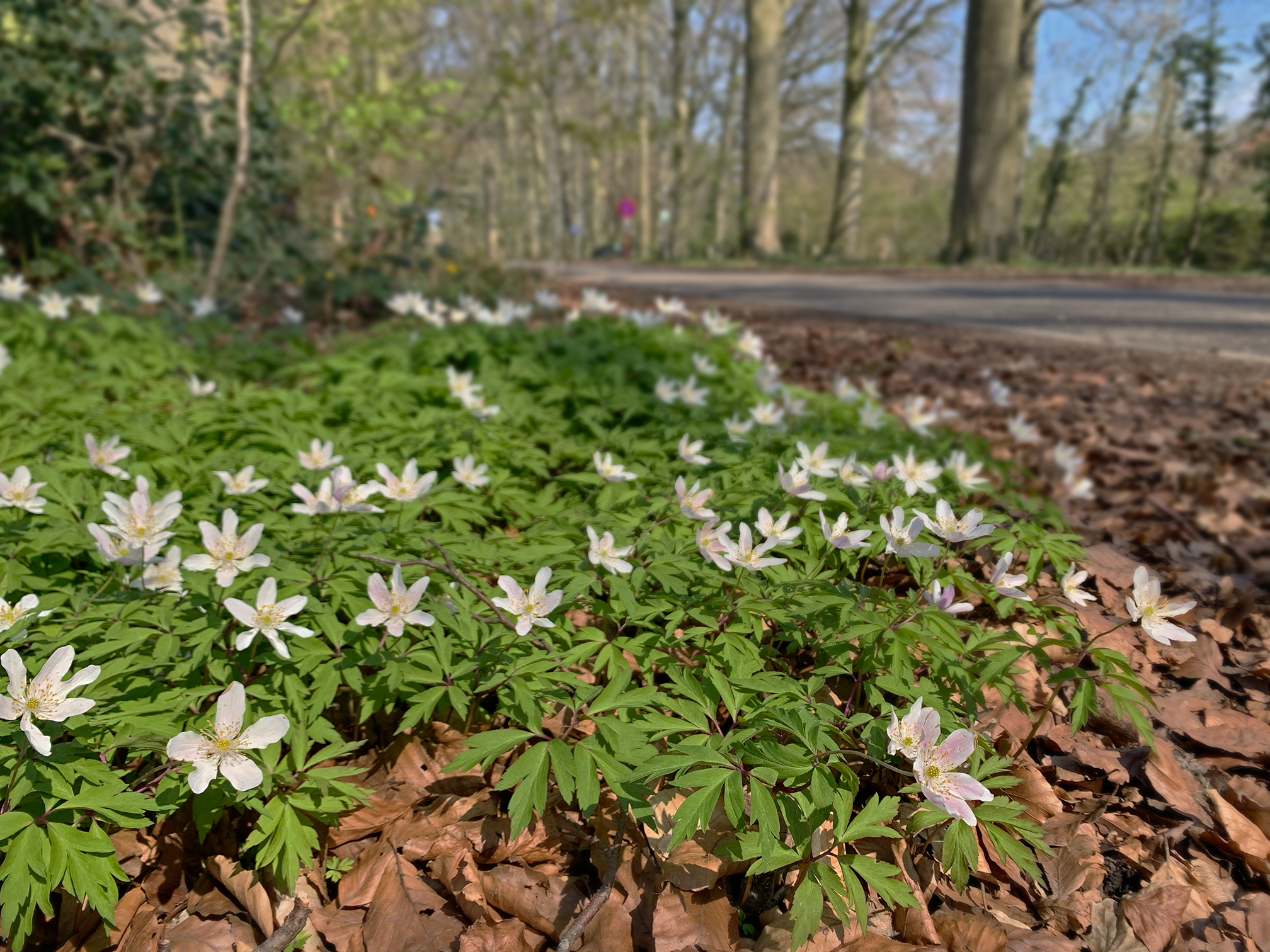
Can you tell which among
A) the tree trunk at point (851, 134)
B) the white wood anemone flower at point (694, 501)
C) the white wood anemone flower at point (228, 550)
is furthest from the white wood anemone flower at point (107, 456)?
the tree trunk at point (851, 134)

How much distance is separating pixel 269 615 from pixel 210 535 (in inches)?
12.9

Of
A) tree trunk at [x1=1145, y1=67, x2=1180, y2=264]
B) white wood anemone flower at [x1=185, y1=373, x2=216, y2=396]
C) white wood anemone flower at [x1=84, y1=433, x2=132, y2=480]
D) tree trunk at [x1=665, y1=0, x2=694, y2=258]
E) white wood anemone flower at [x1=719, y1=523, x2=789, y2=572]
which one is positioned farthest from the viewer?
tree trunk at [x1=1145, y1=67, x2=1180, y2=264]

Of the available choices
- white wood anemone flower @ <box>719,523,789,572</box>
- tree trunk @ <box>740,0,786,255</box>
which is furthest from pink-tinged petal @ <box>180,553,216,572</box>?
tree trunk @ <box>740,0,786,255</box>

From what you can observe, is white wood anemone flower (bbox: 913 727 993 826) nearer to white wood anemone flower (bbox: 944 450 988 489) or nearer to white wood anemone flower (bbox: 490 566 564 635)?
white wood anemone flower (bbox: 490 566 564 635)

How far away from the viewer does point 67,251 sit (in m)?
7.48

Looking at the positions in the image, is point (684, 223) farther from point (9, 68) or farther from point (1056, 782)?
point (1056, 782)

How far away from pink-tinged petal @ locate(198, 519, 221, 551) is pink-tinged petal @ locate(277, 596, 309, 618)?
29 centimetres

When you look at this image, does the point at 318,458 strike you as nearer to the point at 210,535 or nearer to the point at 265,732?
the point at 210,535

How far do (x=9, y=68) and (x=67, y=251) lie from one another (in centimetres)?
160

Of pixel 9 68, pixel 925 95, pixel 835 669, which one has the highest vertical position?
pixel 925 95

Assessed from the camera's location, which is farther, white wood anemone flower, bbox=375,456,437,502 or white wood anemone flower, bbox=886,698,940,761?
white wood anemone flower, bbox=375,456,437,502

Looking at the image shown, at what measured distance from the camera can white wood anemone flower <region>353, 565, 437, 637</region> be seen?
5.81 feet

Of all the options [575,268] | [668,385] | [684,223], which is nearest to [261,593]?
[668,385]

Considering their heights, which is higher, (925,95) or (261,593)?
(925,95)
